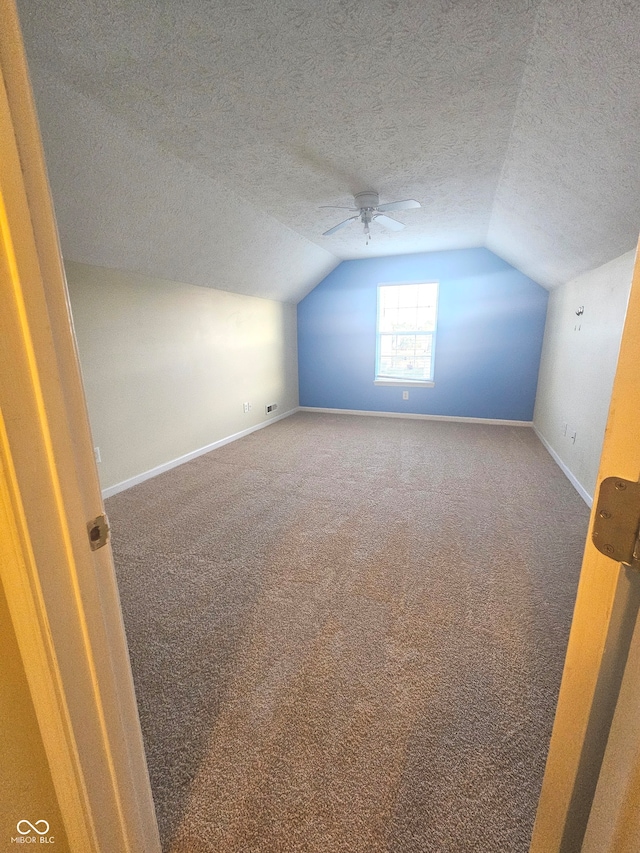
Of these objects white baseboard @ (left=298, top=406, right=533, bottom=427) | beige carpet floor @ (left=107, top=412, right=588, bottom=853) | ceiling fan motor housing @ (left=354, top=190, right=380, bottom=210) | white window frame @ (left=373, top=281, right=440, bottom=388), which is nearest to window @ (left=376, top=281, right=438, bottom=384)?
white window frame @ (left=373, top=281, right=440, bottom=388)

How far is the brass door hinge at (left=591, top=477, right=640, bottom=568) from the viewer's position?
0.37 m

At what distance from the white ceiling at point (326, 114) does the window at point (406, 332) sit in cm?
194

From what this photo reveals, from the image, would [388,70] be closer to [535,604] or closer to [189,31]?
[189,31]

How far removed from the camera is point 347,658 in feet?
4.41

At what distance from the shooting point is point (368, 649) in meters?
1.38

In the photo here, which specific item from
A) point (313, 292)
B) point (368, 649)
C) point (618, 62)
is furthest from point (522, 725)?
point (313, 292)

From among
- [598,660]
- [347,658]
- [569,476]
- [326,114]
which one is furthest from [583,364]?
[598,660]

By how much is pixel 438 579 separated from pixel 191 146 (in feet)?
9.02

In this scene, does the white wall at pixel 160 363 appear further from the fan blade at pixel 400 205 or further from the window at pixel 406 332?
the fan blade at pixel 400 205

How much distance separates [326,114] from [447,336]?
3.59 meters

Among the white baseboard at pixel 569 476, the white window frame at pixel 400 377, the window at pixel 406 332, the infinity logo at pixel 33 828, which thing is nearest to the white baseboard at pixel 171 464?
the white window frame at pixel 400 377

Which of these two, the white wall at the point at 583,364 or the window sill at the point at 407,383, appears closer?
the white wall at the point at 583,364

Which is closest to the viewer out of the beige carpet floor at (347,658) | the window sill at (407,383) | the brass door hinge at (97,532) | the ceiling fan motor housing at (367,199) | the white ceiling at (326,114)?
the brass door hinge at (97,532)

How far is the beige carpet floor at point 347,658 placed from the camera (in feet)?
3.00
